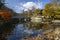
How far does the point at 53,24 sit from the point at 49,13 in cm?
18

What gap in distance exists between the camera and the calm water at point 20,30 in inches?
93.7

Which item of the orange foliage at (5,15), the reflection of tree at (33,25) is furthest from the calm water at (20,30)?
the orange foliage at (5,15)

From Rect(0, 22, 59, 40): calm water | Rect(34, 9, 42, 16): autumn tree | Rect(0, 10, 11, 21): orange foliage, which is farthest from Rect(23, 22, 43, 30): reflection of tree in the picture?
Rect(0, 10, 11, 21): orange foliage

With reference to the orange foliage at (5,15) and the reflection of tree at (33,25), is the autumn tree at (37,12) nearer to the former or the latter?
the reflection of tree at (33,25)

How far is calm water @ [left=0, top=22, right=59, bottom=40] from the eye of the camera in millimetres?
2379

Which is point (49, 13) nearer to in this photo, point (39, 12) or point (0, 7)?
point (39, 12)

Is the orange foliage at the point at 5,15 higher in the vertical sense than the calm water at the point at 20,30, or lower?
higher

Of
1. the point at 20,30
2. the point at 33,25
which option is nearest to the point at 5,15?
the point at 20,30

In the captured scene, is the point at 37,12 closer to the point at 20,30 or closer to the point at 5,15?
the point at 20,30

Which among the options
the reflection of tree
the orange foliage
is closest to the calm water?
the reflection of tree

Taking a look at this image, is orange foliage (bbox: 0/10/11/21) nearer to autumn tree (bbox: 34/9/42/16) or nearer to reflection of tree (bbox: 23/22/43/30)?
reflection of tree (bbox: 23/22/43/30)

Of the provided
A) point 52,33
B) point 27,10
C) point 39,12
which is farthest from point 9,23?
point 52,33

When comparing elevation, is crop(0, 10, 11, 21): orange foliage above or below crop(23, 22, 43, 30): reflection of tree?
above

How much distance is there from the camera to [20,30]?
2.39 meters
